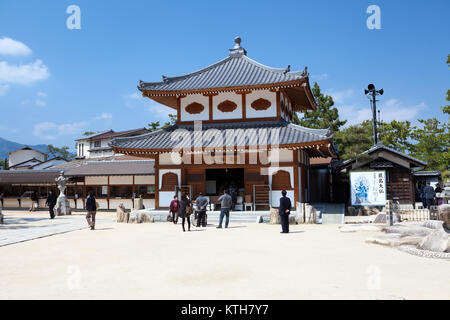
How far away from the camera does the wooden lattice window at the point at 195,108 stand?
73.6 ft

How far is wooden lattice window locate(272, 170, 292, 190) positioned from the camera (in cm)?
1925

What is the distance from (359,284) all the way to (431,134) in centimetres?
3742

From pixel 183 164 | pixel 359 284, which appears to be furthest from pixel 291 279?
pixel 183 164

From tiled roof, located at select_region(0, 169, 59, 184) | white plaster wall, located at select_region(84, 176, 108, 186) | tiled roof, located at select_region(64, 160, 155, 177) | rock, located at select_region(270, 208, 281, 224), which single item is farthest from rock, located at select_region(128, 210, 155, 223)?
tiled roof, located at select_region(0, 169, 59, 184)

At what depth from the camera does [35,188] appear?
103 ft

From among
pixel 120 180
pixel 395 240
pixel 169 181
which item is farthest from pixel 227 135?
pixel 395 240

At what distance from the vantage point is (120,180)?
2777 centimetres

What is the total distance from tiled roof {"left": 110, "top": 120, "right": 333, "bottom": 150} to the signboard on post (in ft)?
8.17

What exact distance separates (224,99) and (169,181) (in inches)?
226

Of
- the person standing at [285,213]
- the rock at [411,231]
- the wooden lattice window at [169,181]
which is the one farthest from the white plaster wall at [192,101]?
the rock at [411,231]

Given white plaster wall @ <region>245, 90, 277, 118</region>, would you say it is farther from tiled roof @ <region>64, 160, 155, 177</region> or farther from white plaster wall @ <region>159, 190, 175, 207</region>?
tiled roof @ <region>64, 160, 155, 177</region>

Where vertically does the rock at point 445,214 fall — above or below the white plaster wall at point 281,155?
below

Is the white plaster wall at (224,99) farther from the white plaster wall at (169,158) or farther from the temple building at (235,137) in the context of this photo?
the white plaster wall at (169,158)
